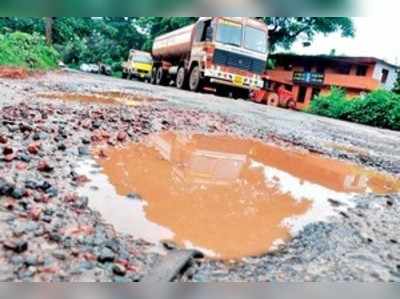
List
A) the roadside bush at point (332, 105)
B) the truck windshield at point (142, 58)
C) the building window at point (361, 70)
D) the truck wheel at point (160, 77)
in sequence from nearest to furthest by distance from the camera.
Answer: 1. the roadside bush at point (332, 105)
2. the truck wheel at point (160, 77)
3. the building window at point (361, 70)
4. the truck windshield at point (142, 58)

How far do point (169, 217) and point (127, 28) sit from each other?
4708 centimetres

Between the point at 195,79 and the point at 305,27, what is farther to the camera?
the point at 305,27

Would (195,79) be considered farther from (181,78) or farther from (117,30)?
(117,30)

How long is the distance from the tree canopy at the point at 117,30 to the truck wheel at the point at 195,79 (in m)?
4.83

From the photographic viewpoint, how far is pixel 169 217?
6.76ft

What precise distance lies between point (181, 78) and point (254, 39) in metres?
4.22

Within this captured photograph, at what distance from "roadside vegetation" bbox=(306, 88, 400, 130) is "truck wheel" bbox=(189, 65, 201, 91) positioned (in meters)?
7.94

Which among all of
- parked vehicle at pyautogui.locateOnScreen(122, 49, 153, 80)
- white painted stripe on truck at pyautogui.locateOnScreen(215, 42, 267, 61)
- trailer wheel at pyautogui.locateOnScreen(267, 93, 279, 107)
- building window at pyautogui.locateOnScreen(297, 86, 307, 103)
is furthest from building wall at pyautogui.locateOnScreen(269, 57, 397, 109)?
white painted stripe on truck at pyautogui.locateOnScreen(215, 42, 267, 61)

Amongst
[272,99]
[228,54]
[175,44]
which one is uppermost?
[175,44]

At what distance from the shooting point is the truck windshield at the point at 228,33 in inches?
574

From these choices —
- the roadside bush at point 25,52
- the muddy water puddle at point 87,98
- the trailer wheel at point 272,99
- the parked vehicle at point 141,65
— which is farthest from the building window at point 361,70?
the muddy water puddle at point 87,98

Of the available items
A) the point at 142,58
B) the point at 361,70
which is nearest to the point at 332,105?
the point at 361,70

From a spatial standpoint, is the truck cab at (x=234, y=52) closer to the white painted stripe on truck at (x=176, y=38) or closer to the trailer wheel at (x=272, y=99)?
the white painted stripe on truck at (x=176, y=38)

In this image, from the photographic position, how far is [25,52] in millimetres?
14203
